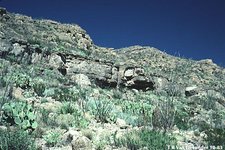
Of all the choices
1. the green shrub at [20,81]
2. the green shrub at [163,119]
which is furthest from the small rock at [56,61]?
the green shrub at [163,119]

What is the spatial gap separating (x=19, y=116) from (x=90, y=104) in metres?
3.95

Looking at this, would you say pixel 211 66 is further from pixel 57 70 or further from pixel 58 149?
pixel 58 149

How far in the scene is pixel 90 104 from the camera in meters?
12.4

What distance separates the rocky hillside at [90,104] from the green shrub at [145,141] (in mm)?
23

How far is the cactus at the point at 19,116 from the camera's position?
8539 mm

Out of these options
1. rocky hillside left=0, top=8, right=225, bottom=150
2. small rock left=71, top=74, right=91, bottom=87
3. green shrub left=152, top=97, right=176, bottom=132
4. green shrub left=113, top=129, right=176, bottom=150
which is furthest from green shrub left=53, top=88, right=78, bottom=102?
green shrub left=113, top=129, right=176, bottom=150

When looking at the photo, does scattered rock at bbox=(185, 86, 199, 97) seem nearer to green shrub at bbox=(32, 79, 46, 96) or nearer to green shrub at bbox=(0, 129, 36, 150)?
green shrub at bbox=(32, 79, 46, 96)

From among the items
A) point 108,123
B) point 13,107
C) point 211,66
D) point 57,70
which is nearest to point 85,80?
point 57,70

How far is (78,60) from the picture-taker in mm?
22531

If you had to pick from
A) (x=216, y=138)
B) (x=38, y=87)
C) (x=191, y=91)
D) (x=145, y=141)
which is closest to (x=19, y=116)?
(x=145, y=141)

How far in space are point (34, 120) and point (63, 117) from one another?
1.10m

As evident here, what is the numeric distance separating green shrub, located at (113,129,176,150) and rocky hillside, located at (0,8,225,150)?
23 mm

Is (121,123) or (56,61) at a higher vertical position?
(56,61)

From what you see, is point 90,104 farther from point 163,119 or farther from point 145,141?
point 145,141
